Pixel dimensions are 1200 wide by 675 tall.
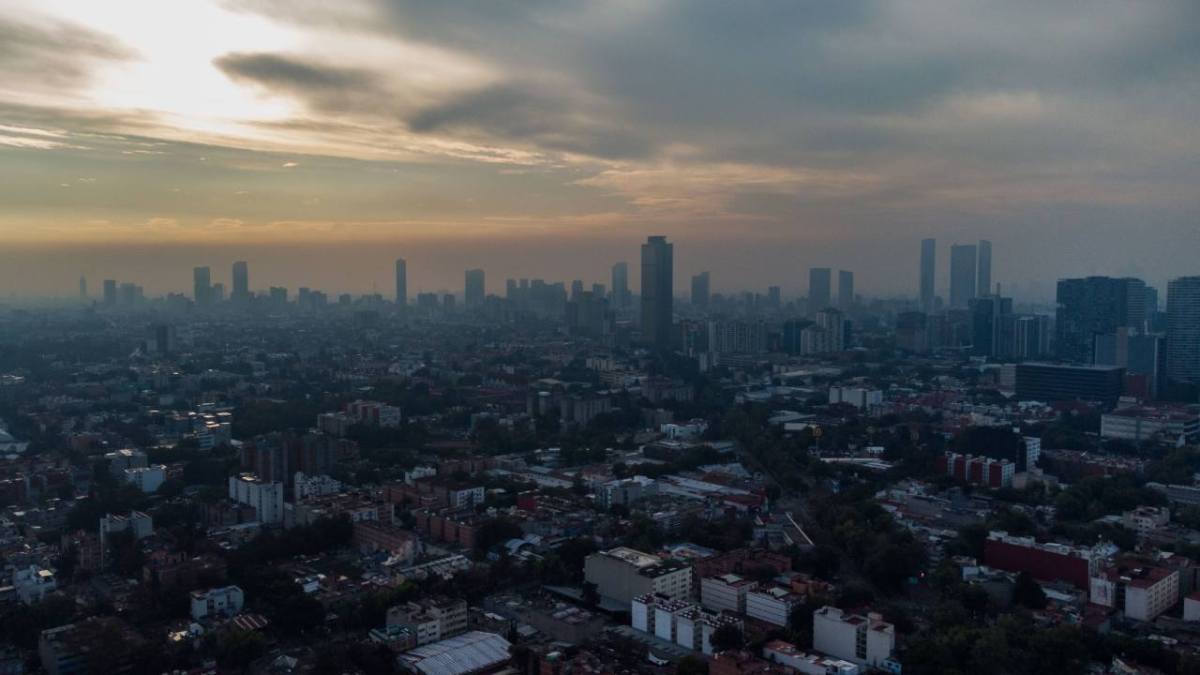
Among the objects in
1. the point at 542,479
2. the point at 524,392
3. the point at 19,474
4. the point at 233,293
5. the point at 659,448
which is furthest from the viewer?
the point at 233,293

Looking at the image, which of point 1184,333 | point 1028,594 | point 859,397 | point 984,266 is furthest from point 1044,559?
point 984,266

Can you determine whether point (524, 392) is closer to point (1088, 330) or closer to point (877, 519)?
A: point (877, 519)

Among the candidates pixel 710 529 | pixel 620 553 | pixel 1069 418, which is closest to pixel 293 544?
pixel 620 553

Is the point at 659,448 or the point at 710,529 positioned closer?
the point at 710,529

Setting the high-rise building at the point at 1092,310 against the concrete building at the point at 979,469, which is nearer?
the concrete building at the point at 979,469

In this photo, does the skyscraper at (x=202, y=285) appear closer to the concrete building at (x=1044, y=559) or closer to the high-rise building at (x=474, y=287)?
the high-rise building at (x=474, y=287)

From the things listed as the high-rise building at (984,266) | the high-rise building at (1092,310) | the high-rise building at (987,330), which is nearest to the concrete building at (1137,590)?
the high-rise building at (1092,310)
